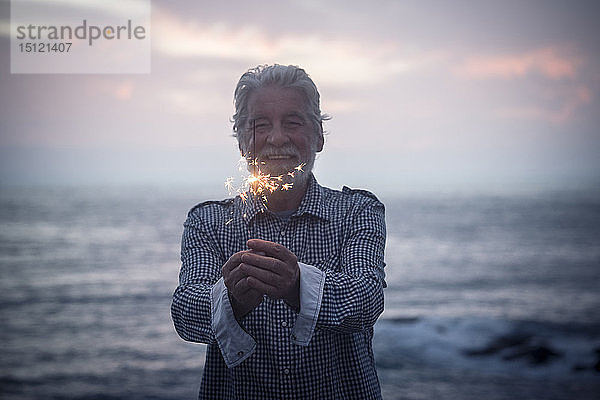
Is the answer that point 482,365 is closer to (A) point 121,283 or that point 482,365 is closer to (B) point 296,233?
(B) point 296,233

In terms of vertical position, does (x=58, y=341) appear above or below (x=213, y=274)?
below

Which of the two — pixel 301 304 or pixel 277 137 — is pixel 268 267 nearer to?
pixel 301 304

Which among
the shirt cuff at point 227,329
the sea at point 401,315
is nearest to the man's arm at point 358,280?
the shirt cuff at point 227,329

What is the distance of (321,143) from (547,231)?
176 feet

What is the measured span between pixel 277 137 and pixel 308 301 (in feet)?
2.38

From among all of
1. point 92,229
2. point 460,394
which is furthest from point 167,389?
point 92,229

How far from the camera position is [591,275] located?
103 ft

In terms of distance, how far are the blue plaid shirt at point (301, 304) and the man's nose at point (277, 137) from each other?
29 cm

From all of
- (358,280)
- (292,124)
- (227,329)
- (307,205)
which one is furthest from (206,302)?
(292,124)

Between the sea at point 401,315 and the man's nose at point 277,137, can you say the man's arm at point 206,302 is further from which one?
the sea at point 401,315

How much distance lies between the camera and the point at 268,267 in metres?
1.72

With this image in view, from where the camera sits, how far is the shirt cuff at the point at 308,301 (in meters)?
1.82

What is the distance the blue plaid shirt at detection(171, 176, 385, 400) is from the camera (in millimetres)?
1899

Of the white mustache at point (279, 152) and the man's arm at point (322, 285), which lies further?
the white mustache at point (279, 152)
